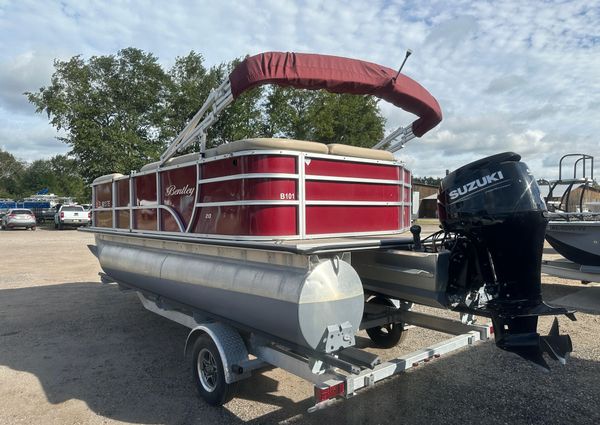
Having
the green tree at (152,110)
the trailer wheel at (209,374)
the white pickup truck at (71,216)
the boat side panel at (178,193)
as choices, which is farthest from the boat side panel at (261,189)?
the white pickup truck at (71,216)

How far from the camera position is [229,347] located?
396 cm

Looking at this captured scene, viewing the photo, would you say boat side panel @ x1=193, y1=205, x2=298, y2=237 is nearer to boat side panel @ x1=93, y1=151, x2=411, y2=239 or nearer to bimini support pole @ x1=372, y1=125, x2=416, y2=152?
boat side panel @ x1=93, y1=151, x2=411, y2=239

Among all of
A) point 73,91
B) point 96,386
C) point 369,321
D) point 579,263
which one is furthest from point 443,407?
point 73,91

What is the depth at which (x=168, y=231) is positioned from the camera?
200 inches

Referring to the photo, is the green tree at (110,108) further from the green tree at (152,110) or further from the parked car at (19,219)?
the parked car at (19,219)

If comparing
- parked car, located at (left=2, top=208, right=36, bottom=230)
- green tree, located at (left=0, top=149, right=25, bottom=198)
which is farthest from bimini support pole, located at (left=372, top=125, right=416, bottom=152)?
green tree, located at (left=0, top=149, right=25, bottom=198)

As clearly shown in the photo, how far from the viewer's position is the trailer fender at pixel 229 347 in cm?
383

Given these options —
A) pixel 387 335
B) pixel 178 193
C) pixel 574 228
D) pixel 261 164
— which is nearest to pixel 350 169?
pixel 261 164

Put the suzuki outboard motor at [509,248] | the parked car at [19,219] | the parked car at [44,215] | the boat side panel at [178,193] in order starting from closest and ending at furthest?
1. the suzuki outboard motor at [509,248]
2. the boat side panel at [178,193]
3. the parked car at [19,219]
4. the parked car at [44,215]

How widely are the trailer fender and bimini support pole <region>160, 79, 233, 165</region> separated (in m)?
1.65

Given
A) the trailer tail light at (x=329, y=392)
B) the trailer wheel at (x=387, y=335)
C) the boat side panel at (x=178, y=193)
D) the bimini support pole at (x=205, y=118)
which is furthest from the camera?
the trailer wheel at (x=387, y=335)

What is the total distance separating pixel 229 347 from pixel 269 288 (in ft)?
2.59

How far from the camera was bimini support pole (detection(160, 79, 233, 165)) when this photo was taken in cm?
430

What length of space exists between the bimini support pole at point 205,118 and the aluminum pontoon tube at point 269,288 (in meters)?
1.05
